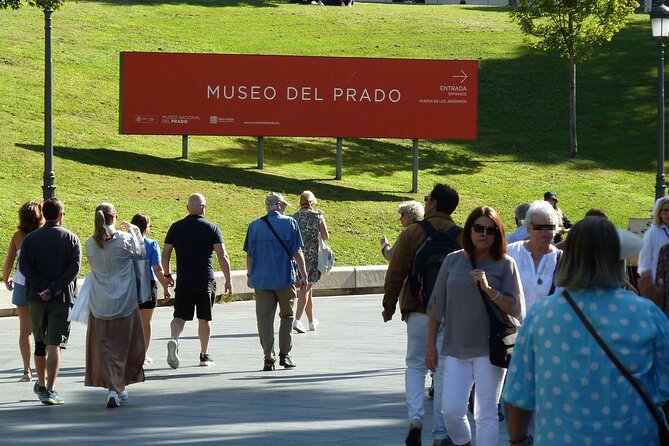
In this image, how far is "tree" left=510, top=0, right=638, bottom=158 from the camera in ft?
130

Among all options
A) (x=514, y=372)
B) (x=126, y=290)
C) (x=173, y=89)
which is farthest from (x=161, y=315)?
(x=514, y=372)

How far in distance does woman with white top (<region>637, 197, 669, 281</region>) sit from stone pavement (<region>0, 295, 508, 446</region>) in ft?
5.42

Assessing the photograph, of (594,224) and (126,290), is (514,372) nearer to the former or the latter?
(594,224)

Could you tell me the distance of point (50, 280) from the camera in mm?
11578

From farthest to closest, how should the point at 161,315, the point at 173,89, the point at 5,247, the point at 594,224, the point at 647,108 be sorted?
the point at 647,108
the point at 173,89
the point at 5,247
the point at 161,315
the point at 594,224

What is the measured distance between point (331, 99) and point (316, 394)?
2004 centimetres

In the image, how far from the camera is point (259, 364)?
551 inches

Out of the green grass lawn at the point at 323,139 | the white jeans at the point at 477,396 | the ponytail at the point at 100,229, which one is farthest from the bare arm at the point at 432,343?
the green grass lawn at the point at 323,139

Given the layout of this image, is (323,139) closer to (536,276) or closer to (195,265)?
(195,265)

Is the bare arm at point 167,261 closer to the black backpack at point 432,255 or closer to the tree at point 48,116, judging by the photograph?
the black backpack at point 432,255

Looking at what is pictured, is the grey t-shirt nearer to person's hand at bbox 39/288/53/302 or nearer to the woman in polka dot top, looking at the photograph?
the woman in polka dot top

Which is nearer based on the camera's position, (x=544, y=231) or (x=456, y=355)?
(x=456, y=355)

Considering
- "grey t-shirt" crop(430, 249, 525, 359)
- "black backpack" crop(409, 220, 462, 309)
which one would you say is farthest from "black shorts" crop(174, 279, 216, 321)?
"grey t-shirt" crop(430, 249, 525, 359)

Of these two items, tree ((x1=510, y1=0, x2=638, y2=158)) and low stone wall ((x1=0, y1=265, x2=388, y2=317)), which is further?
tree ((x1=510, y1=0, x2=638, y2=158))
